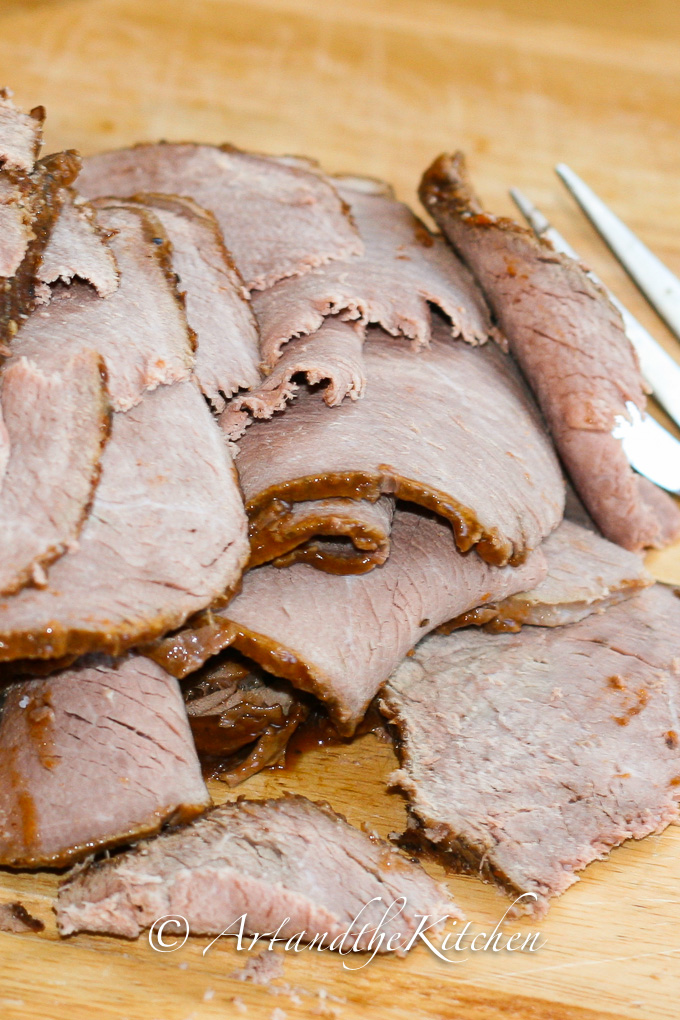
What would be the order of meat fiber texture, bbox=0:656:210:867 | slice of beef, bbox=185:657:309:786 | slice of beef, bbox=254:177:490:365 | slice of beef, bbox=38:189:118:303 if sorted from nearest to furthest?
meat fiber texture, bbox=0:656:210:867 < slice of beef, bbox=38:189:118:303 < slice of beef, bbox=185:657:309:786 < slice of beef, bbox=254:177:490:365

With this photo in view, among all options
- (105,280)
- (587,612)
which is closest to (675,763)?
(587,612)

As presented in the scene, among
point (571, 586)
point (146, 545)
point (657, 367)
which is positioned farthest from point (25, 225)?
point (657, 367)

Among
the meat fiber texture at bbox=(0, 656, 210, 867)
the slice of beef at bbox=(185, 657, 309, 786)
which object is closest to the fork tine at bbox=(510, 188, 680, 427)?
the slice of beef at bbox=(185, 657, 309, 786)

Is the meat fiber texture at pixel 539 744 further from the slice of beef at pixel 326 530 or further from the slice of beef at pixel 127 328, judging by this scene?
the slice of beef at pixel 127 328

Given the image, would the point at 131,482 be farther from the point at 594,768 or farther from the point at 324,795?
the point at 594,768

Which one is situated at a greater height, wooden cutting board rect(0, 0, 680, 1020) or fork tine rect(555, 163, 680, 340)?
wooden cutting board rect(0, 0, 680, 1020)

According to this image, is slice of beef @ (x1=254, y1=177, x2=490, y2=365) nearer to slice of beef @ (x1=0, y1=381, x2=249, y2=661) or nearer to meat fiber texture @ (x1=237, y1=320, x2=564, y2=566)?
meat fiber texture @ (x1=237, y1=320, x2=564, y2=566)

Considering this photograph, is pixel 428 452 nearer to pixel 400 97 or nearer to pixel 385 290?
pixel 385 290
